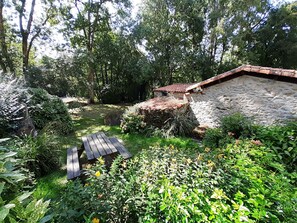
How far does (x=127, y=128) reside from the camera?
605 cm

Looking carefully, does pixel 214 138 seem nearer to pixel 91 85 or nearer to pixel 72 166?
pixel 72 166

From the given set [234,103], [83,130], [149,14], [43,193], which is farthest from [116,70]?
[43,193]

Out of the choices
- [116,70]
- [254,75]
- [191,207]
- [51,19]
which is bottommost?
[191,207]

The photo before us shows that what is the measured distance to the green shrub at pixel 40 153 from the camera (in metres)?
3.12

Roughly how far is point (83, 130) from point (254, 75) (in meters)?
6.34

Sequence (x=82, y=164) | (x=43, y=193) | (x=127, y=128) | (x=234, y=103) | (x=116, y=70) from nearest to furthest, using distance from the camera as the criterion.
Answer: (x=43, y=193) < (x=82, y=164) < (x=234, y=103) < (x=127, y=128) < (x=116, y=70)

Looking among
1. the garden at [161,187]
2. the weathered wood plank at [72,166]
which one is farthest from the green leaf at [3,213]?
the weathered wood plank at [72,166]

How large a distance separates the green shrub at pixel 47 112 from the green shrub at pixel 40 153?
2.14 meters

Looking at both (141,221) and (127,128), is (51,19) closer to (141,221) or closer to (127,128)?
(127,128)

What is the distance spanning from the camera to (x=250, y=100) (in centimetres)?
488

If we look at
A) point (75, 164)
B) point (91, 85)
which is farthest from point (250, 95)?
point (91, 85)

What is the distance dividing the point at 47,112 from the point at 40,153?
10.5ft

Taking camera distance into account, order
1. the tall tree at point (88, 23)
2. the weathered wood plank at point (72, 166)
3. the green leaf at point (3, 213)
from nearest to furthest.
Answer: the green leaf at point (3, 213) < the weathered wood plank at point (72, 166) < the tall tree at point (88, 23)

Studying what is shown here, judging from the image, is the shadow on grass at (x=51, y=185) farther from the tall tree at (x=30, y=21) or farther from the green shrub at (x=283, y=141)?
the tall tree at (x=30, y=21)
